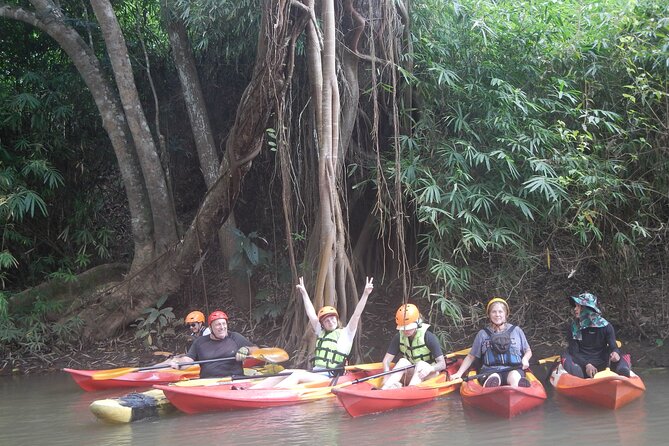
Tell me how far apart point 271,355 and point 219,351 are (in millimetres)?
600

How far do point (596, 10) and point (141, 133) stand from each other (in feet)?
16.5

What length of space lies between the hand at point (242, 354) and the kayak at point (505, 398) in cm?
208

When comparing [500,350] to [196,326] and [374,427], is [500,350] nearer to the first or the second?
[374,427]

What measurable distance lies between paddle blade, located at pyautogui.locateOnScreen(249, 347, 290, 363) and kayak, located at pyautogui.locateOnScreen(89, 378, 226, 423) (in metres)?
0.87

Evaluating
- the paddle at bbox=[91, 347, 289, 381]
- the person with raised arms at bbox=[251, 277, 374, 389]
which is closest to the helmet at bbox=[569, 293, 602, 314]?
the person with raised arms at bbox=[251, 277, 374, 389]

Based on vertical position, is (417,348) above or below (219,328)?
below

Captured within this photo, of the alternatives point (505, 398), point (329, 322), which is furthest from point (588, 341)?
point (329, 322)

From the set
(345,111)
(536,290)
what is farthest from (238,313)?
(536,290)

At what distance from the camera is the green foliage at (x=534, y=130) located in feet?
22.1

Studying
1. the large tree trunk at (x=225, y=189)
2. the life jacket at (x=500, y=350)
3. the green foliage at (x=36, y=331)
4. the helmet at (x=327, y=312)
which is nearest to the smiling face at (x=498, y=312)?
the life jacket at (x=500, y=350)

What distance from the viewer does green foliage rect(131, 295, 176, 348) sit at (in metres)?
8.69

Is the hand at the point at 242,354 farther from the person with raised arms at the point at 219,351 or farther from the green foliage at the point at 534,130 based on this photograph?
the green foliage at the point at 534,130

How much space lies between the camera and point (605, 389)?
17.1 ft

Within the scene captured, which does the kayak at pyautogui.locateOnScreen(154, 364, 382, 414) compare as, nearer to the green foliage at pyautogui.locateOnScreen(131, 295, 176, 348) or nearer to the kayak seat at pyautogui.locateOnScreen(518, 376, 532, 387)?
the kayak seat at pyautogui.locateOnScreen(518, 376, 532, 387)
